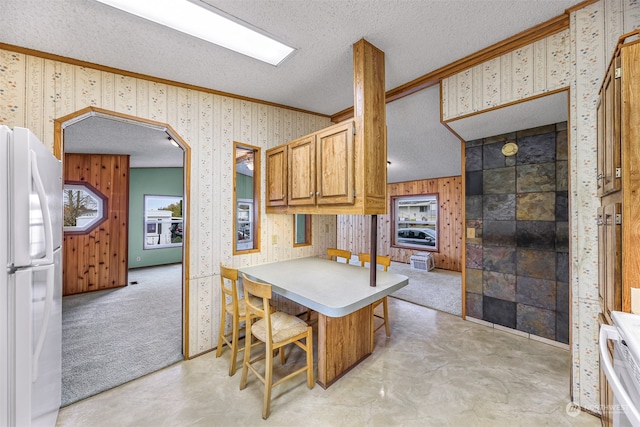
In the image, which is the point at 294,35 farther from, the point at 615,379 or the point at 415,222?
the point at 415,222

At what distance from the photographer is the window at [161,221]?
6332 millimetres

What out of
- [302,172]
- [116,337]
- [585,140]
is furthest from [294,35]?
[116,337]

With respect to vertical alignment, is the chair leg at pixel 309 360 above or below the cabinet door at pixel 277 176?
below

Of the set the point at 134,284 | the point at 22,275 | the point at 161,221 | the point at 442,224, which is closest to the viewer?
the point at 22,275

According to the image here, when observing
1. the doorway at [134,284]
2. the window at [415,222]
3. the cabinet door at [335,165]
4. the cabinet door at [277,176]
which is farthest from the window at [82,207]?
the window at [415,222]

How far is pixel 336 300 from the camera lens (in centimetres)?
176

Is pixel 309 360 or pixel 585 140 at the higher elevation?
pixel 585 140

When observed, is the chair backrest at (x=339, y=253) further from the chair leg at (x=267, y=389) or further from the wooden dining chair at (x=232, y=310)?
the chair leg at (x=267, y=389)

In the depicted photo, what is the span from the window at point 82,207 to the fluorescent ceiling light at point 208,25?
4.51m

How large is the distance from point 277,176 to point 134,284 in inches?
167

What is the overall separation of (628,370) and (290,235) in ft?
9.17

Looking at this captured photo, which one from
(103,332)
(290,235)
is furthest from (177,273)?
(290,235)

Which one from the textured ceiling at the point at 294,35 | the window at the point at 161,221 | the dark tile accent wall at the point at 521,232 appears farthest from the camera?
the window at the point at 161,221

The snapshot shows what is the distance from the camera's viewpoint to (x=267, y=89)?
2682 mm
